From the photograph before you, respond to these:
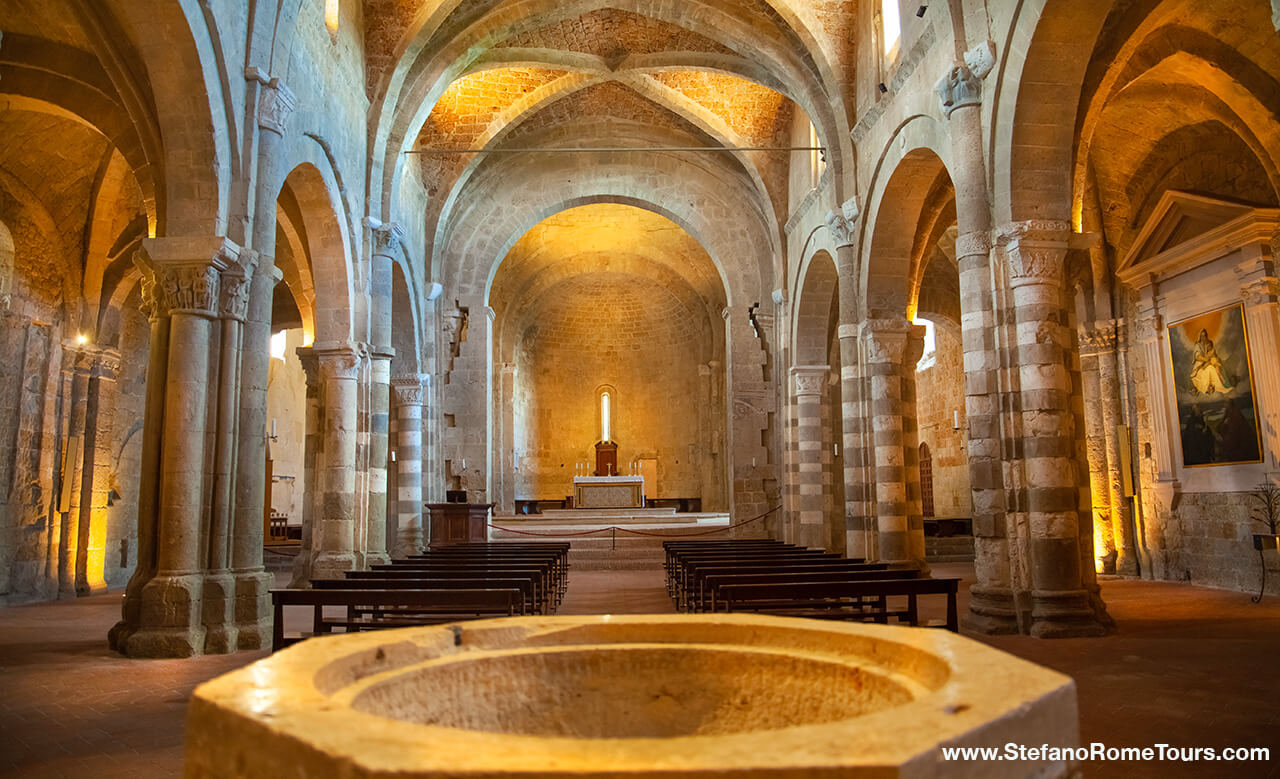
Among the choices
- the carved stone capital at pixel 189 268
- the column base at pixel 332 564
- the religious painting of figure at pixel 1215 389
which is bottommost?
the column base at pixel 332 564

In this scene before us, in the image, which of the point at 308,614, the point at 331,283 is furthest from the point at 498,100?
the point at 308,614

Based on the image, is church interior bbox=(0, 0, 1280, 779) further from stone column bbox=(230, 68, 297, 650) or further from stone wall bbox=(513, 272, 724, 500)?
stone wall bbox=(513, 272, 724, 500)

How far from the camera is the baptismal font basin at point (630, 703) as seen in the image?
1724mm

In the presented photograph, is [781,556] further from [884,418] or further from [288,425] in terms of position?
[288,425]

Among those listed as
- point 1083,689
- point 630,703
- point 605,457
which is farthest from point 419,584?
point 605,457

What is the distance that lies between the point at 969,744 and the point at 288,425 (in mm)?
27076

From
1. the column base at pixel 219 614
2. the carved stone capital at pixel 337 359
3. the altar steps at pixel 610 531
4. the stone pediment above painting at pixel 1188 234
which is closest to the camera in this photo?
the column base at pixel 219 614

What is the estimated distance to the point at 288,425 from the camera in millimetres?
26562

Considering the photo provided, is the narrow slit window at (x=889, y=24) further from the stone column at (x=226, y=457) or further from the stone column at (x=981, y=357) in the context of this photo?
the stone column at (x=226, y=457)

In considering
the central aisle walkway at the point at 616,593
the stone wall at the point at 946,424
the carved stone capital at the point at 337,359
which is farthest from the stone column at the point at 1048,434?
the stone wall at the point at 946,424

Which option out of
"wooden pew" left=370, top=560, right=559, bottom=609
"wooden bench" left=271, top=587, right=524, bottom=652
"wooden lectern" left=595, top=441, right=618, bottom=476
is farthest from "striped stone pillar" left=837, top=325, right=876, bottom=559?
"wooden lectern" left=595, top=441, right=618, bottom=476

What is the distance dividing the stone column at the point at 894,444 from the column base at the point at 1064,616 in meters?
4.75

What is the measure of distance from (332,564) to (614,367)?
62.8 ft

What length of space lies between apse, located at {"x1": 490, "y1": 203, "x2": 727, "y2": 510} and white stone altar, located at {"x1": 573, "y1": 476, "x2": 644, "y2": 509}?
359 cm
